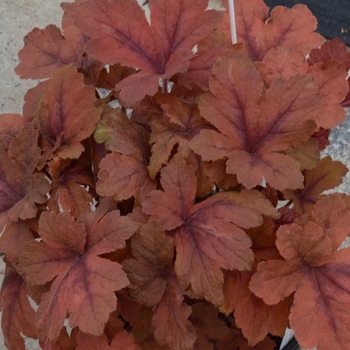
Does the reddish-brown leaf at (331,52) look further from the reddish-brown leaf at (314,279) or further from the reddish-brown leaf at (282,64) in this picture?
the reddish-brown leaf at (314,279)

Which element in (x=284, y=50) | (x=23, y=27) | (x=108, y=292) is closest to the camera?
(x=108, y=292)

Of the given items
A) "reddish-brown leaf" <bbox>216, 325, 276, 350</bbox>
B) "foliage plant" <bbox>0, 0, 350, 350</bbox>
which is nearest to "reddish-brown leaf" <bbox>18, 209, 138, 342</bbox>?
"foliage plant" <bbox>0, 0, 350, 350</bbox>

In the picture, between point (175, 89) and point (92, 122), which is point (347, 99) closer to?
point (175, 89)

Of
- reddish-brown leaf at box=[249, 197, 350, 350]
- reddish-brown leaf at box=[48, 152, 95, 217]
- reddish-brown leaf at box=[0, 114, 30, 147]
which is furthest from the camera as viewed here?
reddish-brown leaf at box=[0, 114, 30, 147]

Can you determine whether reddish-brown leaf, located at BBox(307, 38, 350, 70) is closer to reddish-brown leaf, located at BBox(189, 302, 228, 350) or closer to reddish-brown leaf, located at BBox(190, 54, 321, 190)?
reddish-brown leaf, located at BBox(190, 54, 321, 190)

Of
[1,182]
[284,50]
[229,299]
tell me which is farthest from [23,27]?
[229,299]

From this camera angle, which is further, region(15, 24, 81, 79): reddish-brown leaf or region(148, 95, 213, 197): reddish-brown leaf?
region(15, 24, 81, 79): reddish-brown leaf

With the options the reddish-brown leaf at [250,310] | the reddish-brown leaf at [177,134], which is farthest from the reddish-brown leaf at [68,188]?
the reddish-brown leaf at [250,310]
